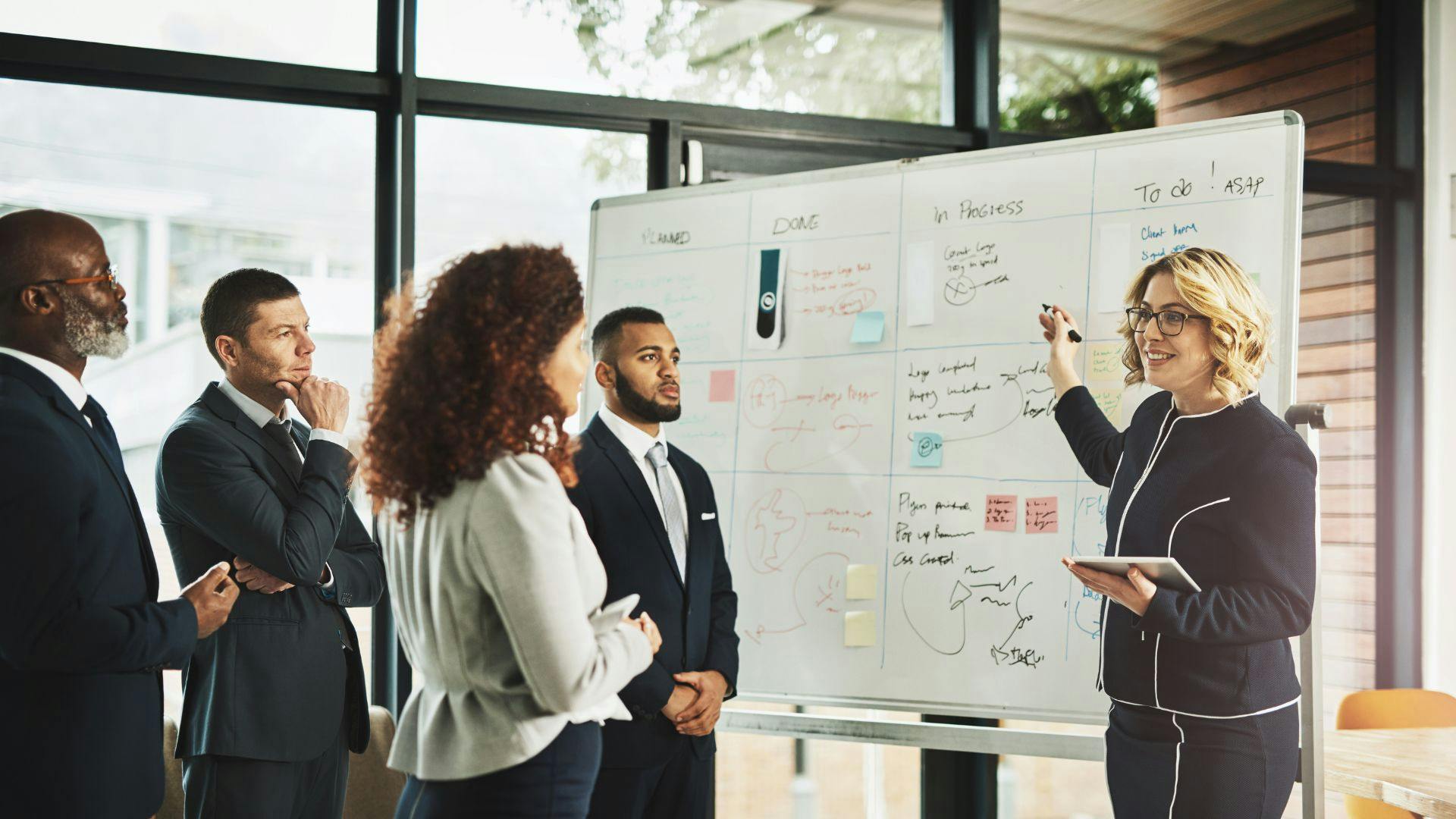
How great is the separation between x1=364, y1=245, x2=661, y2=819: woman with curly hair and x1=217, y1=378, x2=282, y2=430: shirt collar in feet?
2.19

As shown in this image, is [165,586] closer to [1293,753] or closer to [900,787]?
[900,787]

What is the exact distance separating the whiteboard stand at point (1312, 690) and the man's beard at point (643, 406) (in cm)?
124

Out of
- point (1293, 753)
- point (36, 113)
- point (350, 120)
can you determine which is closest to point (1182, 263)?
point (1293, 753)

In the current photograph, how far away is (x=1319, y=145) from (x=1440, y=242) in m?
0.52

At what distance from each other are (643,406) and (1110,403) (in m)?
1.00

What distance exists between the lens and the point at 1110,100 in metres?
3.92

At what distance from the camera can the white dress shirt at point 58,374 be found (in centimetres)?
184

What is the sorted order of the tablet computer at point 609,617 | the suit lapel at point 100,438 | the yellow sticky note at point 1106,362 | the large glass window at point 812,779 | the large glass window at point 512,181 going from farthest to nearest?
the large glass window at point 812,779 → the large glass window at point 512,181 → the yellow sticky note at point 1106,362 → the suit lapel at point 100,438 → the tablet computer at point 609,617

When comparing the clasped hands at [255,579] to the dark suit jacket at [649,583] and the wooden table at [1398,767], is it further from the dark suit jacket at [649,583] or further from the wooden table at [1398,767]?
the wooden table at [1398,767]

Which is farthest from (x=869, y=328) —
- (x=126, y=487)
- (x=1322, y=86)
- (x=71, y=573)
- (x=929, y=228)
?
(x=1322, y=86)

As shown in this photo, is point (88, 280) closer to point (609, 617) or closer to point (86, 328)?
point (86, 328)

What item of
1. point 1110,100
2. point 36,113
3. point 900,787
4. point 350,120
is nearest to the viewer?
point 36,113


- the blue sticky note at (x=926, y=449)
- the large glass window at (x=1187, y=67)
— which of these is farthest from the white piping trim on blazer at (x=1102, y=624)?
the large glass window at (x=1187, y=67)

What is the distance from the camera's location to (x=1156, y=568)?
2.12m
